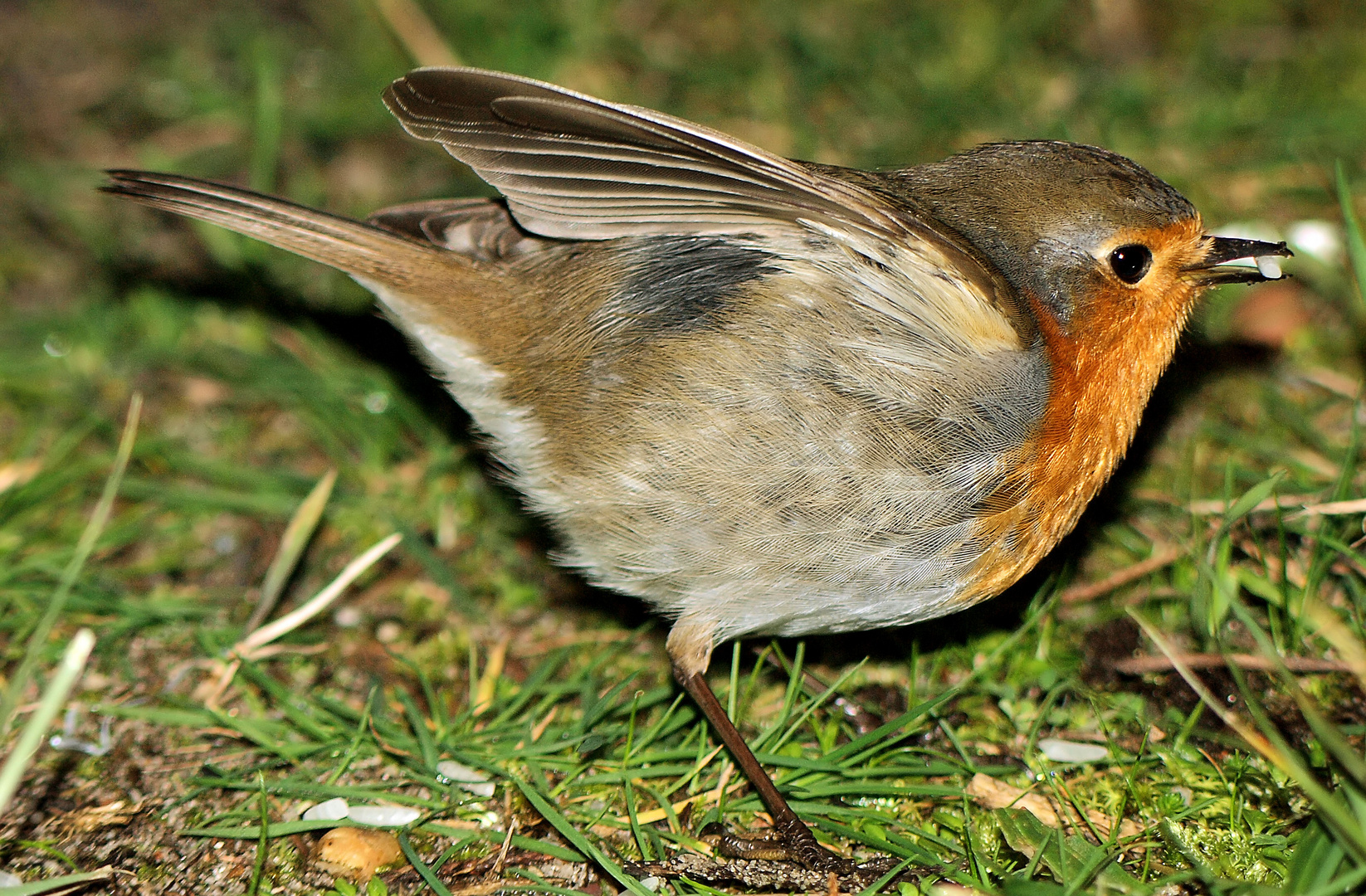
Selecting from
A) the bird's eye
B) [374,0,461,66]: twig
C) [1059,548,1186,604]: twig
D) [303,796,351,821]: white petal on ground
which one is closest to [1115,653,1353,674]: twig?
[1059,548,1186,604]: twig

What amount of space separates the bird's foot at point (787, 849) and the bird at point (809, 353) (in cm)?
1

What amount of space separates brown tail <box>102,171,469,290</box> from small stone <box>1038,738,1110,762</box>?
243 centimetres

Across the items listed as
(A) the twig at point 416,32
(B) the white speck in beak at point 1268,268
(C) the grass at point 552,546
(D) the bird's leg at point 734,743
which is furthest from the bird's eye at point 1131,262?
(A) the twig at point 416,32

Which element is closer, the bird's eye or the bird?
the bird

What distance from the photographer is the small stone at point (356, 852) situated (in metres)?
3.24

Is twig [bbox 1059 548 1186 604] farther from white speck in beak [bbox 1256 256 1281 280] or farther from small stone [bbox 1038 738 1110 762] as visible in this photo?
white speck in beak [bbox 1256 256 1281 280]

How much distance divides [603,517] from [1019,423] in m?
1.25

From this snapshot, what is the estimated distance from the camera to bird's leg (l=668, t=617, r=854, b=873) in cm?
324

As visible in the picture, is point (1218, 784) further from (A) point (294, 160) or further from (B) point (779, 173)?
(A) point (294, 160)

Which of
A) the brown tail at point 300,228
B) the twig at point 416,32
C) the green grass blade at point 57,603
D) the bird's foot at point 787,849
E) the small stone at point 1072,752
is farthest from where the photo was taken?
the twig at point 416,32

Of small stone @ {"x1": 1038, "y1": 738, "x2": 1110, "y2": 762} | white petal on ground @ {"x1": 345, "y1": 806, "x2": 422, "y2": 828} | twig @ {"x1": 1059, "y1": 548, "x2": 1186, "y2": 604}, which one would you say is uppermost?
twig @ {"x1": 1059, "y1": 548, "x2": 1186, "y2": 604}

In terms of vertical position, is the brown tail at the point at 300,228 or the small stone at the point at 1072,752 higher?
the brown tail at the point at 300,228

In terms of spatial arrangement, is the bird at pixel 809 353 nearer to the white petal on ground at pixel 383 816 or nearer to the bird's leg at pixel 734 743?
the bird's leg at pixel 734 743

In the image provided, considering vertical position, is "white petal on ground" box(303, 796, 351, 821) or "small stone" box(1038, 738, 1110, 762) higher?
"small stone" box(1038, 738, 1110, 762)
